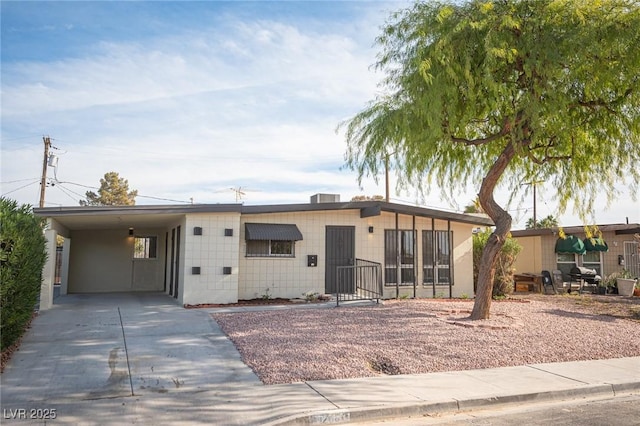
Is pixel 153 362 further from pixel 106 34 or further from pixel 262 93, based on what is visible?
pixel 262 93

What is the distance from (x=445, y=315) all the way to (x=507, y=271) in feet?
20.7

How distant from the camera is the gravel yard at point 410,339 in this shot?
22.9 ft

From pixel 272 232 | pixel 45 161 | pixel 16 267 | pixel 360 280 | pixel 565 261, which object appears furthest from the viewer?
pixel 45 161

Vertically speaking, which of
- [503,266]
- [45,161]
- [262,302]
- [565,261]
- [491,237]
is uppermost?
[45,161]

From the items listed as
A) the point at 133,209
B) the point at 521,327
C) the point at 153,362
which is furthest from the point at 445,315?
the point at 133,209

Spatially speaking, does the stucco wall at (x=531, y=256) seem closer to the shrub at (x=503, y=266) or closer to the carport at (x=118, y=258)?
the shrub at (x=503, y=266)

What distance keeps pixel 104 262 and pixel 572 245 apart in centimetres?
1820

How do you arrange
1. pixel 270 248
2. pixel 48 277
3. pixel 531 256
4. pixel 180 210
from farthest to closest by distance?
pixel 531 256
pixel 270 248
pixel 180 210
pixel 48 277

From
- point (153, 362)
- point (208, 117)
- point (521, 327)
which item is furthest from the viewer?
point (208, 117)

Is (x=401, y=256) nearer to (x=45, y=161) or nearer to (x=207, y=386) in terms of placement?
(x=207, y=386)

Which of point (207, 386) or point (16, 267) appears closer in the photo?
point (207, 386)

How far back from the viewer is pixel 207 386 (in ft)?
19.4

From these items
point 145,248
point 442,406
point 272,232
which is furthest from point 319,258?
point 442,406

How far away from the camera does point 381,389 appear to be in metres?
5.89
